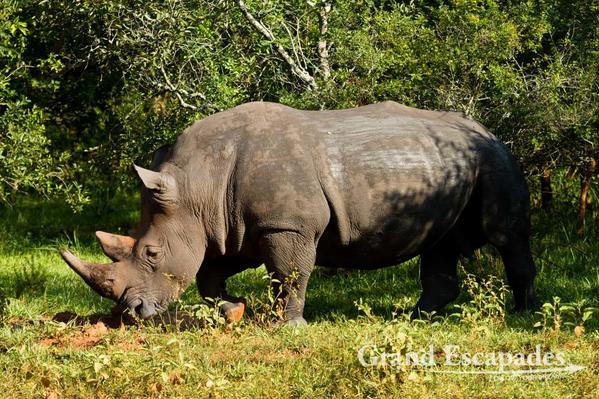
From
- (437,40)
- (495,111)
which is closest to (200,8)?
(437,40)

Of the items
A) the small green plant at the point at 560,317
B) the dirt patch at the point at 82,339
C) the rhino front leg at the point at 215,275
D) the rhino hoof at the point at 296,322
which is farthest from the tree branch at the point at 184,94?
the small green plant at the point at 560,317

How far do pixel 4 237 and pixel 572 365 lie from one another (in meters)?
8.78

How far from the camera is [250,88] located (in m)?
12.5

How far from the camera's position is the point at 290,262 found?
30.7 ft

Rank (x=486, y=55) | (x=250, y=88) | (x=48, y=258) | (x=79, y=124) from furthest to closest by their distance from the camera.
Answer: (x=79, y=124), (x=48, y=258), (x=250, y=88), (x=486, y=55)

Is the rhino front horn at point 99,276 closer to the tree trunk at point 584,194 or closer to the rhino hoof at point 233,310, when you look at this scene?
the rhino hoof at point 233,310

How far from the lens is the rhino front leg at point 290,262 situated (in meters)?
9.31

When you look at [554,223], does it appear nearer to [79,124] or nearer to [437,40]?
[437,40]

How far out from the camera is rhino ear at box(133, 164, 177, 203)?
368 inches

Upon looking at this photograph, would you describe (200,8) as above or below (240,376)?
above

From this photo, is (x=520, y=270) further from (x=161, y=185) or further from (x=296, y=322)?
(x=161, y=185)

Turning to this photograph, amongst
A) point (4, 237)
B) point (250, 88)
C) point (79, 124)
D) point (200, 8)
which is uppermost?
point (200, 8)

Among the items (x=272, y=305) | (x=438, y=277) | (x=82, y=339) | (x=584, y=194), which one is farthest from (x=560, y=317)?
(x=584, y=194)

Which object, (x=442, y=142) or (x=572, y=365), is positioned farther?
(x=442, y=142)
